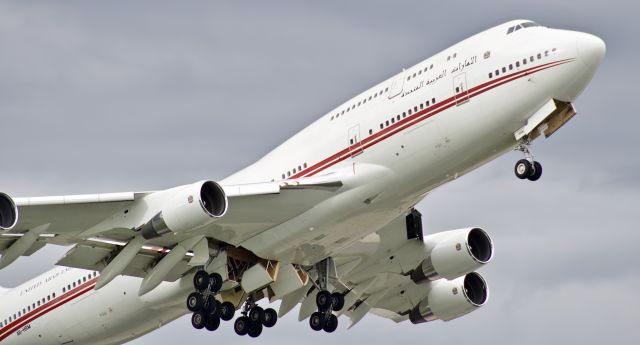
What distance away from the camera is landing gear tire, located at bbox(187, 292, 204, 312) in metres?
48.6

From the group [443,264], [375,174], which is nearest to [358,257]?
[443,264]

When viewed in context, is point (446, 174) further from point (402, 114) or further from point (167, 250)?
point (167, 250)

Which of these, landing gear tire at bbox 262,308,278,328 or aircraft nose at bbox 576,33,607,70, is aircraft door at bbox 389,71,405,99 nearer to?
aircraft nose at bbox 576,33,607,70

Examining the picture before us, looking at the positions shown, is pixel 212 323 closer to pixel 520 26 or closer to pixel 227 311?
pixel 227 311

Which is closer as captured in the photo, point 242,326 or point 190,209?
point 190,209

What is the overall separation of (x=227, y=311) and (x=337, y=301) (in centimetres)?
396

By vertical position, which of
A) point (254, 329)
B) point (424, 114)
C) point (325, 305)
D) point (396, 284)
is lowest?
point (254, 329)

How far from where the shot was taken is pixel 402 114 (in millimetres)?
45406

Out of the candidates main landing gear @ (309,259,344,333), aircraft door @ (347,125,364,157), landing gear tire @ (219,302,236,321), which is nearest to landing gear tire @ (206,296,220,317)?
landing gear tire @ (219,302,236,321)

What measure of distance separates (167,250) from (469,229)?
10.7m

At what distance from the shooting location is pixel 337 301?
5159cm

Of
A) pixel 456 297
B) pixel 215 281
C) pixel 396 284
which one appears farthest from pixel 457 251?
pixel 215 281

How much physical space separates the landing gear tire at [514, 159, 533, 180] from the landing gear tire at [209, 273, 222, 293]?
10.4 metres

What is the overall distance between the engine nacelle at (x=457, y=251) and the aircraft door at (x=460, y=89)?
8.81 m
